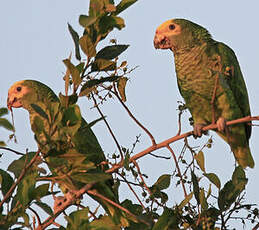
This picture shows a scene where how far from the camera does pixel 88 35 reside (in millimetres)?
1695

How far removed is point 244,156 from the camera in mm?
4070

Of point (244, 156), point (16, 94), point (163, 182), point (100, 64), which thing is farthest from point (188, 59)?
point (100, 64)

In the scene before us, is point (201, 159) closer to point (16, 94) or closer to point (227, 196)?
point (227, 196)

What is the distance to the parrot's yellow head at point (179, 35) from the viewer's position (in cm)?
396

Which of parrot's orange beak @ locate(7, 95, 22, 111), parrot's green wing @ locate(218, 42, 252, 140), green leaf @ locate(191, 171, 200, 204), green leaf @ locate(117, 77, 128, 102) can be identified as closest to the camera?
green leaf @ locate(191, 171, 200, 204)

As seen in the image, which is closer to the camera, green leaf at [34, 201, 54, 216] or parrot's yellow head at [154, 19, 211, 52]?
green leaf at [34, 201, 54, 216]

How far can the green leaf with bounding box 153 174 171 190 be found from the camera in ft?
7.79

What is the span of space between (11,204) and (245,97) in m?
2.62

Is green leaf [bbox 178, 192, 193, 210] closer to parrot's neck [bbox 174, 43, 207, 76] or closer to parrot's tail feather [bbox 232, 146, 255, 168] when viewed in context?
parrot's neck [bbox 174, 43, 207, 76]

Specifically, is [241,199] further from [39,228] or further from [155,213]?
[39,228]

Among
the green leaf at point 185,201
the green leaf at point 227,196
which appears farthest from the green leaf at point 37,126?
the green leaf at point 227,196

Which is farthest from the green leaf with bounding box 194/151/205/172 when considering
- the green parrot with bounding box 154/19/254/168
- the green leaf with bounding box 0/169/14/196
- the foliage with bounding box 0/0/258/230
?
the green parrot with bounding box 154/19/254/168

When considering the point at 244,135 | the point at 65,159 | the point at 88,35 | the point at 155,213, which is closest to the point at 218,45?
the point at 244,135

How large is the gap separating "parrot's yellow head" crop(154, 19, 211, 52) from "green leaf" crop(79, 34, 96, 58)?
236 cm
